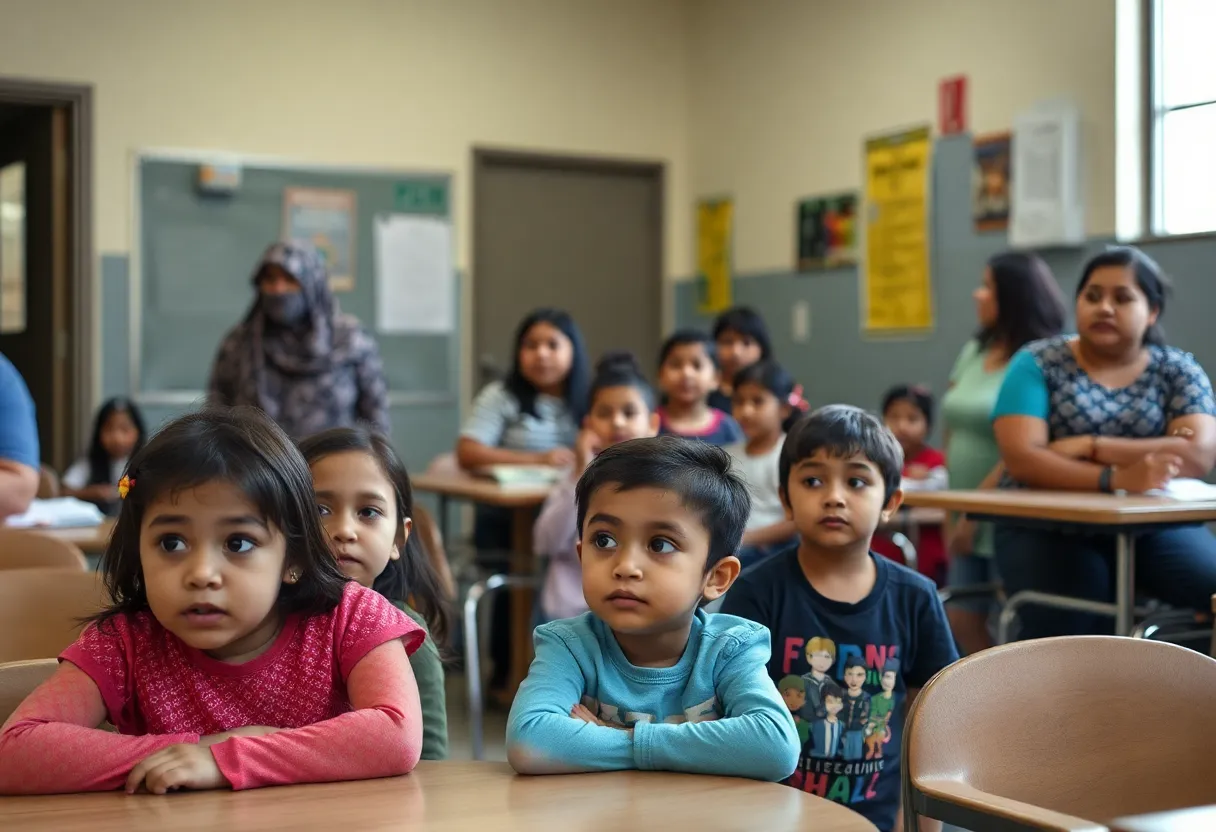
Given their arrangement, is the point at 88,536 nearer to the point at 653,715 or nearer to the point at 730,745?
the point at 653,715

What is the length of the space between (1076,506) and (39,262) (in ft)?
15.6

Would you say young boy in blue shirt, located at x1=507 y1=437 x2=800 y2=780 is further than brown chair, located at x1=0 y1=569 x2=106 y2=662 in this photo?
No

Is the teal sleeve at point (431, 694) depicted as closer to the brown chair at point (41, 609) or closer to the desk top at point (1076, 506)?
the brown chair at point (41, 609)

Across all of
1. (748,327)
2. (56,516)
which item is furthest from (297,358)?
(748,327)

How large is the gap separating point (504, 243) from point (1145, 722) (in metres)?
5.41

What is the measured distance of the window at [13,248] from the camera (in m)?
6.16

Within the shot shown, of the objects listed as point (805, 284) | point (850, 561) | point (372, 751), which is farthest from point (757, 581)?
point (805, 284)

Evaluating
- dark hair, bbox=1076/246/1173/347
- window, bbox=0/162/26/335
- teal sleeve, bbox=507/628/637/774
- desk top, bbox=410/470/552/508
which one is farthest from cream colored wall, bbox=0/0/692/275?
teal sleeve, bbox=507/628/637/774

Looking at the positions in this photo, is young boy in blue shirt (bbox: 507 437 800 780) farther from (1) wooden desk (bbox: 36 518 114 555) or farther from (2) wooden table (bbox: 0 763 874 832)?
(1) wooden desk (bbox: 36 518 114 555)

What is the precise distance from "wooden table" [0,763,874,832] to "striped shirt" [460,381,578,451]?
10.0ft

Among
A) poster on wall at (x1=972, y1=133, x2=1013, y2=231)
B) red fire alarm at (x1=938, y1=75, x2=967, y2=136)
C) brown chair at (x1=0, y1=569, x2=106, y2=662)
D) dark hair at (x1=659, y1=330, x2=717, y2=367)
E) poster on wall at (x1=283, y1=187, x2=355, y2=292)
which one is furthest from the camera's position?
poster on wall at (x1=283, y1=187, x2=355, y2=292)

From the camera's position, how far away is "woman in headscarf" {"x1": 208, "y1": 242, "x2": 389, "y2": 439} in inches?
155

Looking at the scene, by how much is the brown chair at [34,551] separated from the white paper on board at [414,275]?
404 centimetres

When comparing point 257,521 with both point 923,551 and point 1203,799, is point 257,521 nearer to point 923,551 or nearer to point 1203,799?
point 1203,799
